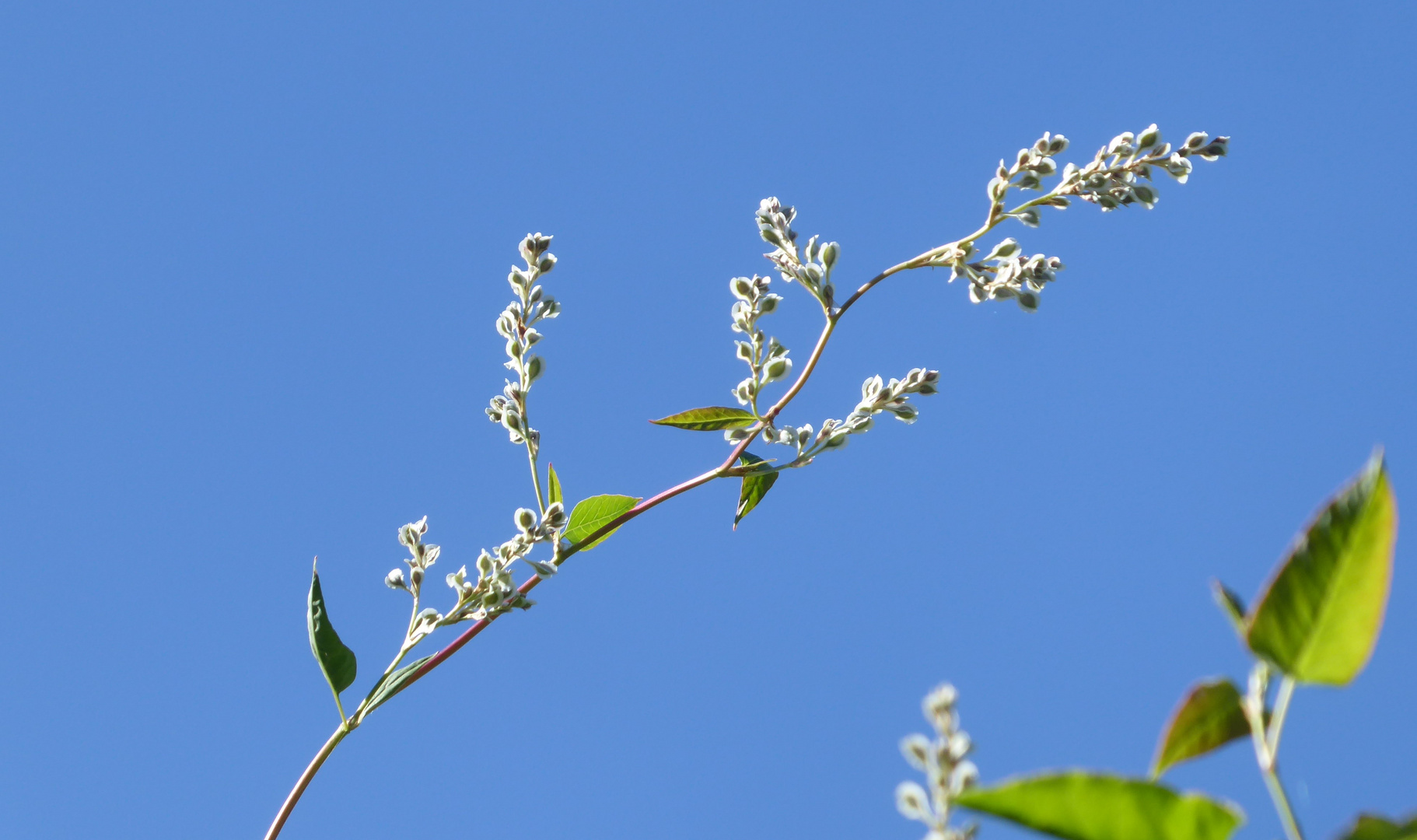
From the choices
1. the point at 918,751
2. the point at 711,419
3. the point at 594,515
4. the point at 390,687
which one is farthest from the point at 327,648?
the point at 918,751

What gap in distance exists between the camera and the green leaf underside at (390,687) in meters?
2.01

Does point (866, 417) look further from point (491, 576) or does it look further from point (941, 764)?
point (941, 764)

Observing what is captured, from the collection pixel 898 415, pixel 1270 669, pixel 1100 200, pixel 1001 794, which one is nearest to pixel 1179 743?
pixel 1270 669

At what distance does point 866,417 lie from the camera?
7.50ft

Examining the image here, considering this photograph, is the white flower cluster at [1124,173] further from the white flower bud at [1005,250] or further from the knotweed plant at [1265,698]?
the knotweed plant at [1265,698]

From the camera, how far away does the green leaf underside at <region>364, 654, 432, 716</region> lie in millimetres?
2013

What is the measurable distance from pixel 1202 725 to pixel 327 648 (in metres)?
1.71

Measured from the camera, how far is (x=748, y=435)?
2.35 m

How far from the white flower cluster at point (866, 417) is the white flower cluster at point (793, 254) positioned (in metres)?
0.24

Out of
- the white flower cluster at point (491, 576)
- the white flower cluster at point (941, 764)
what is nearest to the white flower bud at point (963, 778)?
the white flower cluster at point (941, 764)

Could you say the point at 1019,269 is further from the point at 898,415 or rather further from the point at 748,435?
the point at 748,435

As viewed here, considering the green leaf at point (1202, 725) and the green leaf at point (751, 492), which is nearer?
the green leaf at point (1202, 725)

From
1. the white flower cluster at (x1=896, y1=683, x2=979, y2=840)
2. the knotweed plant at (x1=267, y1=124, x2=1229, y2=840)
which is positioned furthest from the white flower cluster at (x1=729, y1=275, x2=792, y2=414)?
the white flower cluster at (x1=896, y1=683, x2=979, y2=840)

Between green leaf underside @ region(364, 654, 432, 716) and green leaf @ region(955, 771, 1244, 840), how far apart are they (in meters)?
1.46
